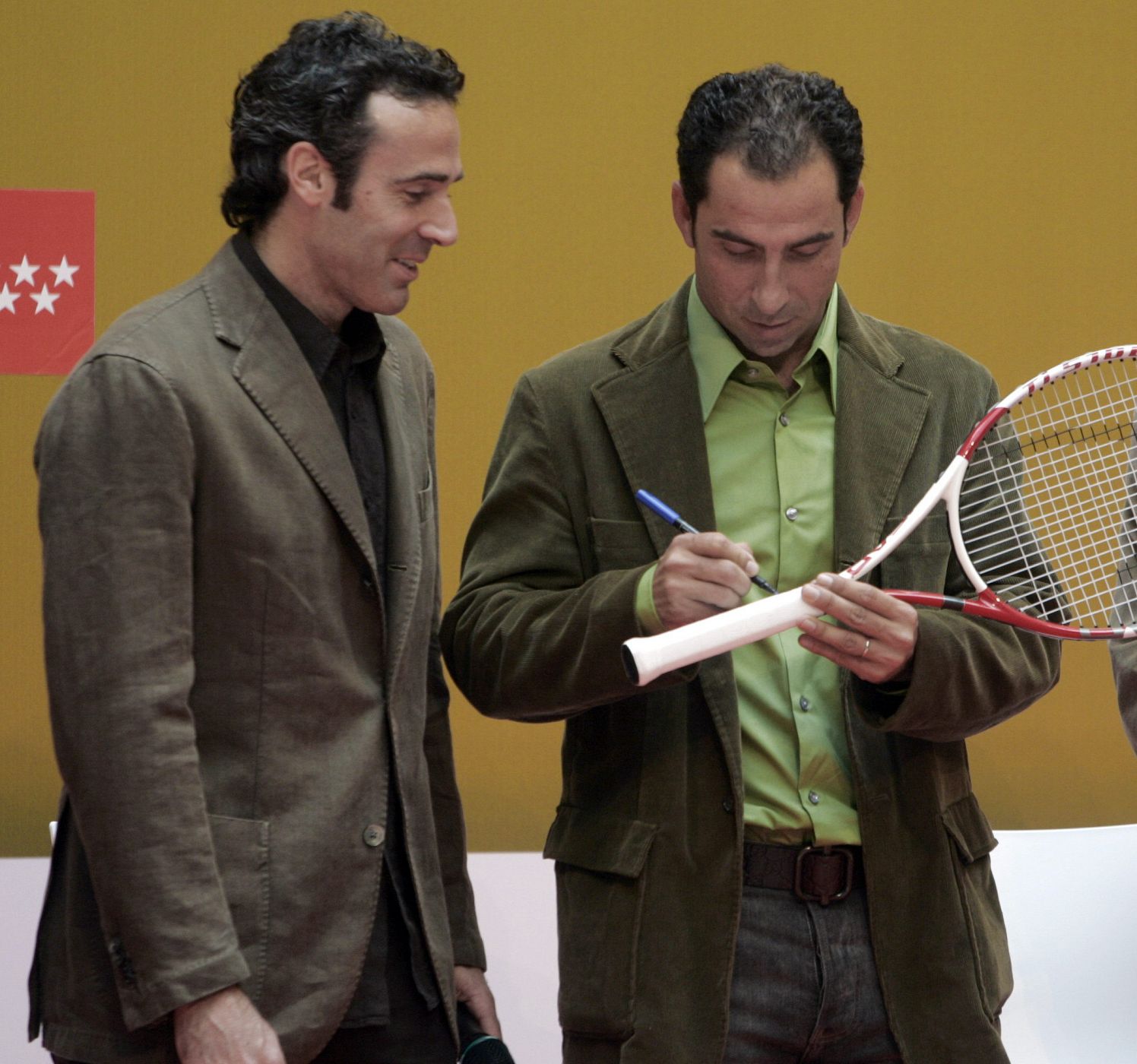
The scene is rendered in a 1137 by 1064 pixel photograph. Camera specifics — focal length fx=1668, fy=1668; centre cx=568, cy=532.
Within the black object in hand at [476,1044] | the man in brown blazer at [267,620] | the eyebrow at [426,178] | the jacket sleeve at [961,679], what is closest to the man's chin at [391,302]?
the man in brown blazer at [267,620]

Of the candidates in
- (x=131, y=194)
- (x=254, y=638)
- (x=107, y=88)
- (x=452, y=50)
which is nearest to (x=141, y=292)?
(x=131, y=194)

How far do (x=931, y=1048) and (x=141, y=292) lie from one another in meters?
1.96

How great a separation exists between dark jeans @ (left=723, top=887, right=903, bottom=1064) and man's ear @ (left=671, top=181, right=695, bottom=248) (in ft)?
2.35

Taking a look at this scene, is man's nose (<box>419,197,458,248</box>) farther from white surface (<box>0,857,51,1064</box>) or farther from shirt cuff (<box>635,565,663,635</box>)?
white surface (<box>0,857,51,1064</box>)

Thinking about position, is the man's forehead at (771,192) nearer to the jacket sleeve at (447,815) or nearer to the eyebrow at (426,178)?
the eyebrow at (426,178)

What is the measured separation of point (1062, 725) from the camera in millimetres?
3230

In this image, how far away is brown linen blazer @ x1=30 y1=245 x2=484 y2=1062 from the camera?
143 centimetres

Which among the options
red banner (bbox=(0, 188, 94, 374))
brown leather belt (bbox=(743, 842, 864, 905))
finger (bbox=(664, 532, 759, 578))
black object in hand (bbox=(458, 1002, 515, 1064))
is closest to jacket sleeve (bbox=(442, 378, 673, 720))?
finger (bbox=(664, 532, 759, 578))

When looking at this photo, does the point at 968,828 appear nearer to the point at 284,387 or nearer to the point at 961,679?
the point at 961,679

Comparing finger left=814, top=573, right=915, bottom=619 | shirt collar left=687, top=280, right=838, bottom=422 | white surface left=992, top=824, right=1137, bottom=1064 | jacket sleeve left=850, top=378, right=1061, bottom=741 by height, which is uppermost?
shirt collar left=687, top=280, right=838, bottom=422

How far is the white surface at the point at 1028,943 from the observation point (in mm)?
2646

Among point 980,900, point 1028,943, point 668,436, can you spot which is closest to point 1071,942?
point 1028,943

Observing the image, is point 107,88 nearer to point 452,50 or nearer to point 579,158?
point 452,50

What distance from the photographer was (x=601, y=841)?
1785 millimetres
